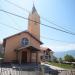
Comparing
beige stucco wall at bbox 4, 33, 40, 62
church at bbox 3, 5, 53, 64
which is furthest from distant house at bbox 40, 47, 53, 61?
beige stucco wall at bbox 4, 33, 40, 62

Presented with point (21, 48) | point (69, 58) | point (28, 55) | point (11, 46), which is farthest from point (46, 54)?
point (21, 48)

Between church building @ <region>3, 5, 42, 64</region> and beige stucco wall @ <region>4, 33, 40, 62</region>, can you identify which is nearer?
church building @ <region>3, 5, 42, 64</region>

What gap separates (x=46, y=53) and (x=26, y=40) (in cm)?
1179

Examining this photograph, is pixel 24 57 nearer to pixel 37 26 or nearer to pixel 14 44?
pixel 14 44

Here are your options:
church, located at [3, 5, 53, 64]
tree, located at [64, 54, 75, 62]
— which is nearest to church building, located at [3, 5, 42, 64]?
church, located at [3, 5, 53, 64]

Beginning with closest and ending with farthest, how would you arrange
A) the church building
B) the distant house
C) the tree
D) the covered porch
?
the church building, the covered porch, the tree, the distant house

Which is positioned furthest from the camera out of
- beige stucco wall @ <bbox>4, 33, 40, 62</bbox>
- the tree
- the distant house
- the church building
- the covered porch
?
the distant house

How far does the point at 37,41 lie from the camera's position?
33594mm

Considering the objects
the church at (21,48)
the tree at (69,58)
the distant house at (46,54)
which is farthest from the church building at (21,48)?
the distant house at (46,54)

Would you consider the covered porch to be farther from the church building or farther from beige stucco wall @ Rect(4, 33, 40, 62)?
beige stucco wall @ Rect(4, 33, 40, 62)

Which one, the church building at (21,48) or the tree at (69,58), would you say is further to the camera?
the tree at (69,58)

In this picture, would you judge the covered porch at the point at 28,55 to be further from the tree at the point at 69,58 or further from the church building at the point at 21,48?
the tree at the point at 69,58

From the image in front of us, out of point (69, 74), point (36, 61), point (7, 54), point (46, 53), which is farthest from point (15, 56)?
point (69, 74)

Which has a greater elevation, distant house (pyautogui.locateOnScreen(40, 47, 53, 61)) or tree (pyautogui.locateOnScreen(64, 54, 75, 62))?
distant house (pyautogui.locateOnScreen(40, 47, 53, 61))
